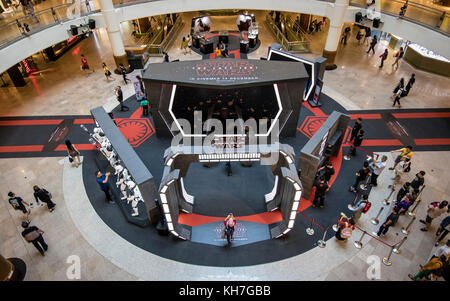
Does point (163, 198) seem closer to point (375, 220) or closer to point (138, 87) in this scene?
point (375, 220)

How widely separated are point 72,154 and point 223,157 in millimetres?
7033

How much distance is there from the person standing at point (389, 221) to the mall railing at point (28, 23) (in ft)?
58.9

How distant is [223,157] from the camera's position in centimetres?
917

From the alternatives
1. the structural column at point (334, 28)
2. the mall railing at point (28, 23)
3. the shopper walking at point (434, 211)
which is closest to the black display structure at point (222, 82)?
the shopper walking at point (434, 211)

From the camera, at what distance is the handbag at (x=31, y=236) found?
27.8ft

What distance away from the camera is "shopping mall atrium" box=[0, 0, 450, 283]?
8.91 meters

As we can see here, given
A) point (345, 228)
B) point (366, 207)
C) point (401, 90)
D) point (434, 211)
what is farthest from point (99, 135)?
point (401, 90)

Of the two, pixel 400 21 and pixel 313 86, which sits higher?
pixel 400 21

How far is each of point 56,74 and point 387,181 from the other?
67.9 ft

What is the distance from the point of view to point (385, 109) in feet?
50.1
